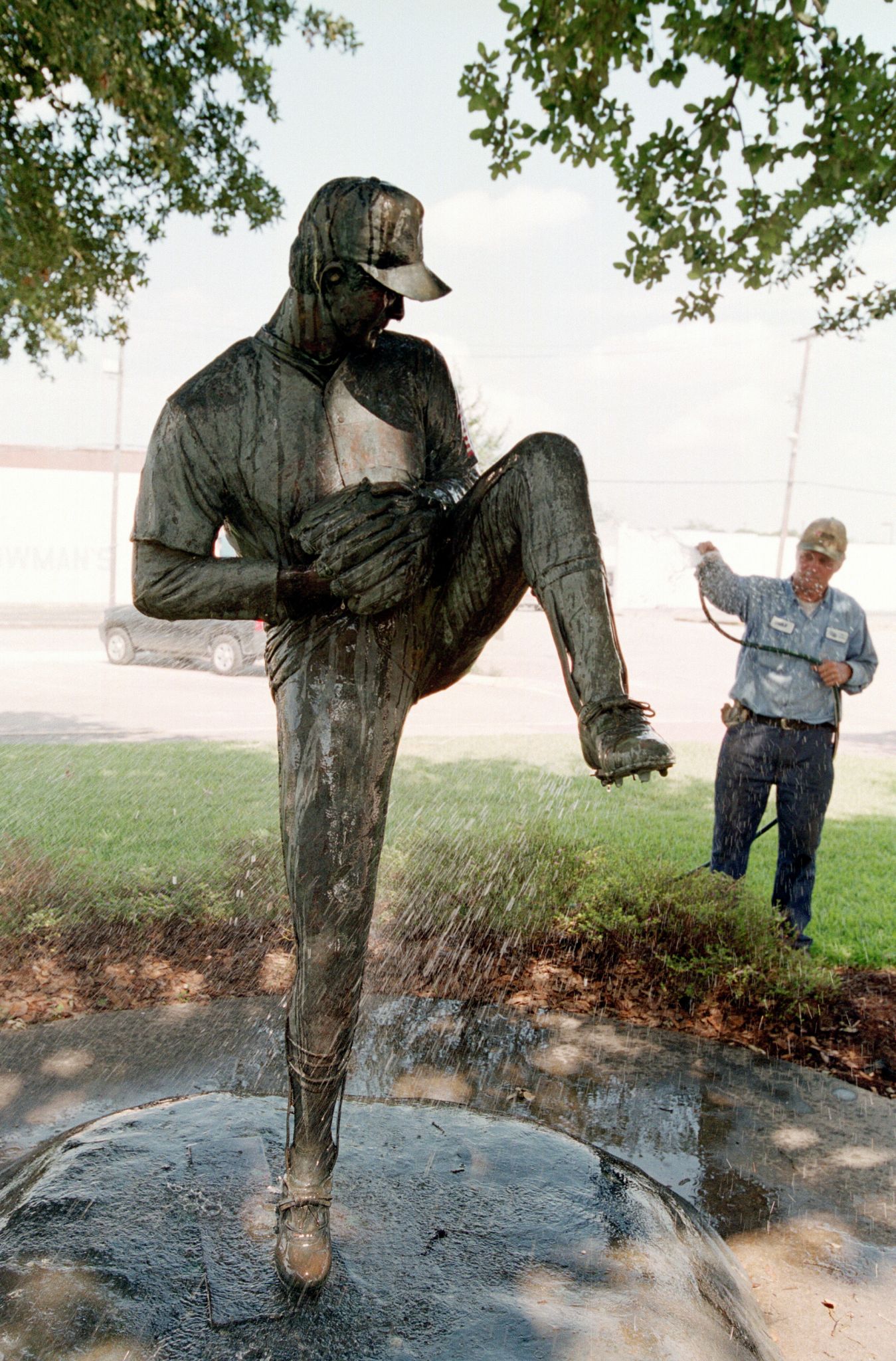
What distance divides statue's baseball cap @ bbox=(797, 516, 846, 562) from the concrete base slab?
3.32m

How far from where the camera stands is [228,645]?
1299cm

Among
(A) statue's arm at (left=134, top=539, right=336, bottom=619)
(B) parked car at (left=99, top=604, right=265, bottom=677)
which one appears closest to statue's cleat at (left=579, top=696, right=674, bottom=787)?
(A) statue's arm at (left=134, top=539, right=336, bottom=619)

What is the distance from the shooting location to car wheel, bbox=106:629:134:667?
1358 cm

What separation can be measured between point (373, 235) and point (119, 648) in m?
12.3

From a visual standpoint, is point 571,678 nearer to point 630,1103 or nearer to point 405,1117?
point 405,1117

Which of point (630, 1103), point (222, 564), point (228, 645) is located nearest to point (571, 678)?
point (222, 564)

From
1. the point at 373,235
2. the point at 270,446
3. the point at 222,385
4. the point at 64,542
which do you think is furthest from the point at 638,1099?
the point at 64,542

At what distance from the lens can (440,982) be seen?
4.87 m

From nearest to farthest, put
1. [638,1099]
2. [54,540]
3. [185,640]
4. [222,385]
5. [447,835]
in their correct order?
[222,385] < [638,1099] < [447,835] < [185,640] < [54,540]

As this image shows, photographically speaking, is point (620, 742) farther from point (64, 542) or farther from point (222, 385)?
point (64, 542)

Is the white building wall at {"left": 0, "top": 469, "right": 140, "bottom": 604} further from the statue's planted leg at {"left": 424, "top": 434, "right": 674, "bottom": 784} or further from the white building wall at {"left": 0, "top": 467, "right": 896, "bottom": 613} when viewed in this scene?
the statue's planted leg at {"left": 424, "top": 434, "right": 674, "bottom": 784}

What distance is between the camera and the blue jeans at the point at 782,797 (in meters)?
5.28

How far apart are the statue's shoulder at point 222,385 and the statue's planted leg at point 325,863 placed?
20.6 inches

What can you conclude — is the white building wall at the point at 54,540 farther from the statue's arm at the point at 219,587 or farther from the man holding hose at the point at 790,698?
the statue's arm at the point at 219,587
